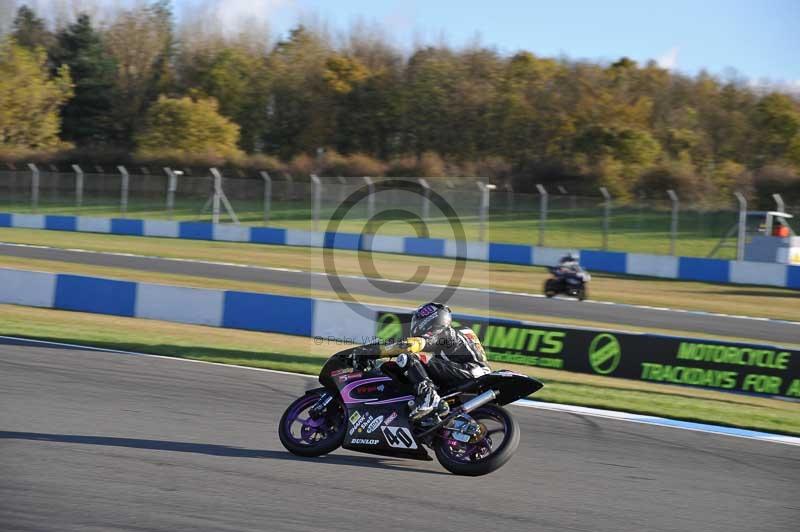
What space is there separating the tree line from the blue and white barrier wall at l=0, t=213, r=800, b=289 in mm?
11607

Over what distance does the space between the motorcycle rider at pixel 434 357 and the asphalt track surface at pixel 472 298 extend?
11.7 metres

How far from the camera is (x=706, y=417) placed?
32.4 feet

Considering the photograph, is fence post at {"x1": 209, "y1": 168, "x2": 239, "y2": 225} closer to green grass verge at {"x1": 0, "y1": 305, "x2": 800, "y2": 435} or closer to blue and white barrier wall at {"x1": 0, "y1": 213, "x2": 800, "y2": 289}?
blue and white barrier wall at {"x1": 0, "y1": 213, "x2": 800, "y2": 289}

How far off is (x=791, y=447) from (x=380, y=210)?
26.4 m

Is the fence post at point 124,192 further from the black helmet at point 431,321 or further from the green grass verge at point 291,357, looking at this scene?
the black helmet at point 431,321

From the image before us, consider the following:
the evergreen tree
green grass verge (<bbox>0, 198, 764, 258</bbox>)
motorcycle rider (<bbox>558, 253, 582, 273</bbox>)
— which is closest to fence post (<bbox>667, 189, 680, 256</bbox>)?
green grass verge (<bbox>0, 198, 764, 258</bbox>)

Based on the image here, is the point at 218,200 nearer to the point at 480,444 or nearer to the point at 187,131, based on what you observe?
the point at 187,131

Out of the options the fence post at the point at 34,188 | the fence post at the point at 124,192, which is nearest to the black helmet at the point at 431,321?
the fence post at the point at 124,192

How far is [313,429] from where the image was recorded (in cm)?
734

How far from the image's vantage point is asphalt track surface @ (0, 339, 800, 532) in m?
5.74

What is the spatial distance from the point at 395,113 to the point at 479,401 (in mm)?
47445

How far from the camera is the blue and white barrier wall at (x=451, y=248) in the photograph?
2497 centimetres

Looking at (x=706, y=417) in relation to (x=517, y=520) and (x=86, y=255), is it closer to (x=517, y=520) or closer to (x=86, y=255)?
(x=517, y=520)

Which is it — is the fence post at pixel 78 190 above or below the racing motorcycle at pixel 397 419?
above
